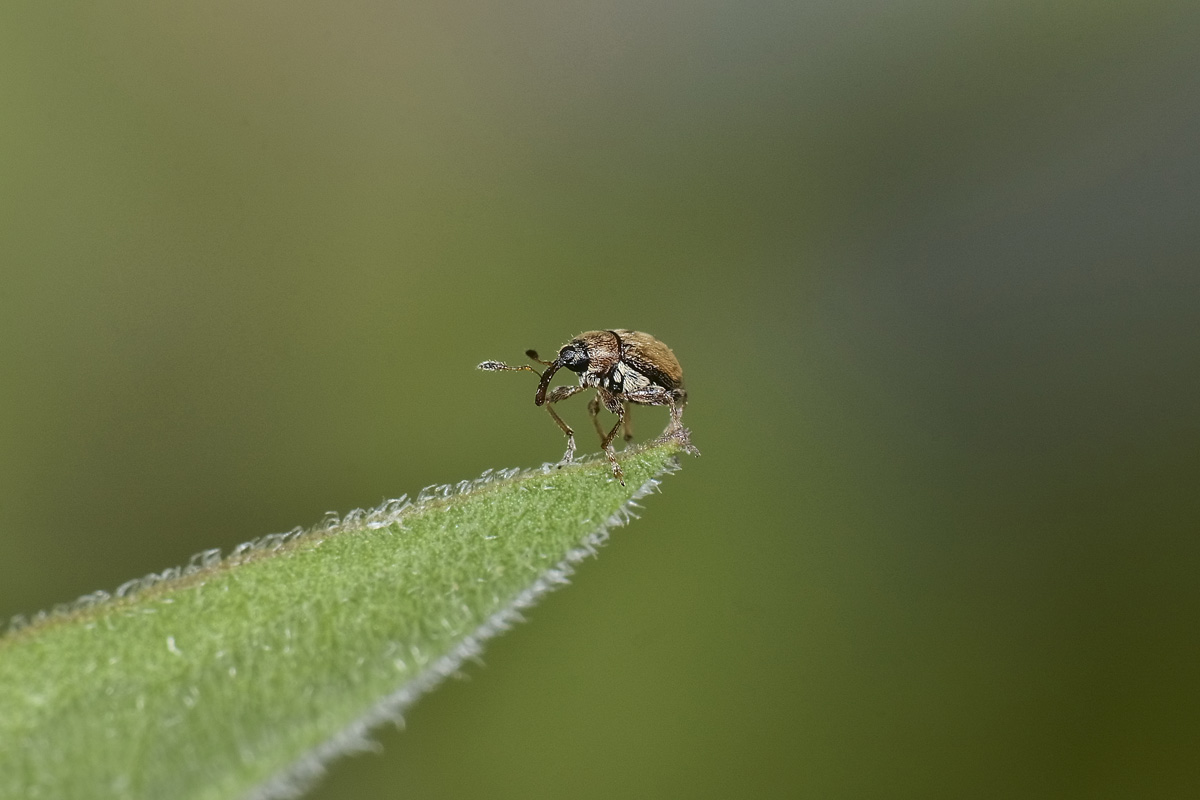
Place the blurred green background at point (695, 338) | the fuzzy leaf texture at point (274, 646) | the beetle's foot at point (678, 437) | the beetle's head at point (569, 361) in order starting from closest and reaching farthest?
the fuzzy leaf texture at point (274, 646) < the beetle's foot at point (678, 437) < the blurred green background at point (695, 338) < the beetle's head at point (569, 361)

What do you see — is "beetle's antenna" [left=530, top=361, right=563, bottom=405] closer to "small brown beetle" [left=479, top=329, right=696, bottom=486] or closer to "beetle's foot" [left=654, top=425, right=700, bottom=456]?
"small brown beetle" [left=479, top=329, right=696, bottom=486]

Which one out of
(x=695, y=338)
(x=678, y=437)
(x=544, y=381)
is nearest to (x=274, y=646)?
(x=678, y=437)

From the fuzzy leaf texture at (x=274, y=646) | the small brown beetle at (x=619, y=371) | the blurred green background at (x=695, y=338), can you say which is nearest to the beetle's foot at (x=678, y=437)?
the fuzzy leaf texture at (x=274, y=646)

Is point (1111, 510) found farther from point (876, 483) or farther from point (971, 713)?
point (971, 713)

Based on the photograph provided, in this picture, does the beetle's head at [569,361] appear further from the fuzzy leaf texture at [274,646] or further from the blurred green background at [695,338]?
the fuzzy leaf texture at [274,646]

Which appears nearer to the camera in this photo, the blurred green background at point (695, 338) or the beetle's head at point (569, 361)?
the blurred green background at point (695, 338)

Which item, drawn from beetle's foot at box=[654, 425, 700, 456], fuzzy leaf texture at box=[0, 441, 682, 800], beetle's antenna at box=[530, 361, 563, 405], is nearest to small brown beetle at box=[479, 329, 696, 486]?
beetle's antenna at box=[530, 361, 563, 405]

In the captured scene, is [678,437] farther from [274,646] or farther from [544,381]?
[544,381]
